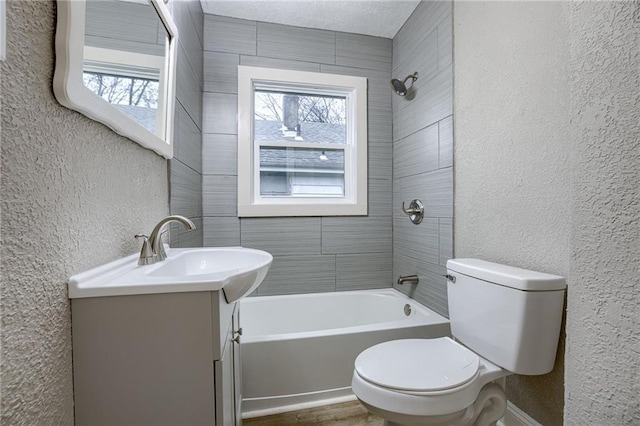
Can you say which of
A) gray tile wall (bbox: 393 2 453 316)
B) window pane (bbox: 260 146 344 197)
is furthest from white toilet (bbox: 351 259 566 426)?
window pane (bbox: 260 146 344 197)

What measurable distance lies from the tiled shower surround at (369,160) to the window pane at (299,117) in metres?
0.21

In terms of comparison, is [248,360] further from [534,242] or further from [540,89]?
[540,89]

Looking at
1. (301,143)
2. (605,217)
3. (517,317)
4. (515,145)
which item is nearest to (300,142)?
(301,143)

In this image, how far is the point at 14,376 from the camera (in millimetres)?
505

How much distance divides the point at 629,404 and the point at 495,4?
1.68 meters

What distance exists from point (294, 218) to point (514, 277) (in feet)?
4.94

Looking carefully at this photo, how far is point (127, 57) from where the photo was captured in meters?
0.96

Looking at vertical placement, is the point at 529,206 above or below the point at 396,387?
above

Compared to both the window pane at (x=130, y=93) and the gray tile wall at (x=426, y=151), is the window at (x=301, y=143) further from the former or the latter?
the window pane at (x=130, y=93)

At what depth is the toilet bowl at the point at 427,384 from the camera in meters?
0.94

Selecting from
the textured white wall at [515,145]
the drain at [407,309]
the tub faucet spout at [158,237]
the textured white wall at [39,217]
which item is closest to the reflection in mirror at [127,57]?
the textured white wall at [39,217]

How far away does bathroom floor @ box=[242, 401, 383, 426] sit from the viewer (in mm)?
1406

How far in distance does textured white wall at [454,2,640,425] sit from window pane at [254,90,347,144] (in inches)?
38.7

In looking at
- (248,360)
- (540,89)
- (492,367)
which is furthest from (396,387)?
(540,89)
